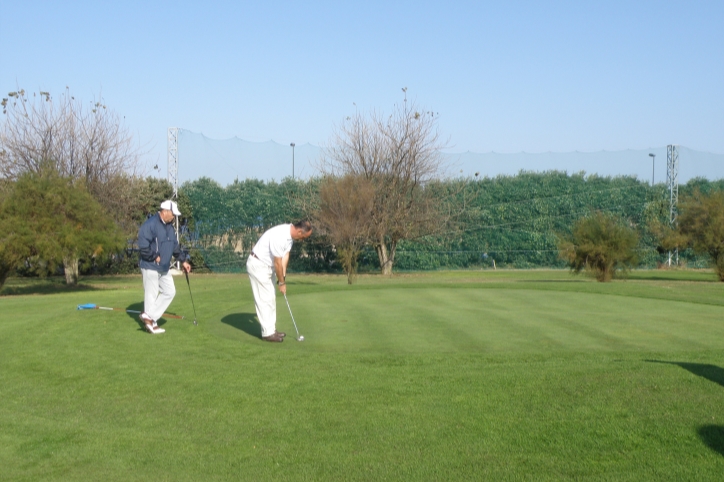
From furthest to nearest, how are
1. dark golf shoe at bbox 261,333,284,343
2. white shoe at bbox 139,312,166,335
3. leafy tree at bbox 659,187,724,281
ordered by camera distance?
leafy tree at bbox 659,187,724,281 < white shoe at bbox 139,312,166,335 < dark golf shoe at bbox 261,333,284,343

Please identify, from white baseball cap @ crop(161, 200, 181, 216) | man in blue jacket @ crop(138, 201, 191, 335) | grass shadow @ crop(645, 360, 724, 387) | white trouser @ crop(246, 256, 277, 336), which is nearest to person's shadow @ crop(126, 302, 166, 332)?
man in blue jacket @ crop(138, 201, 191, 335)

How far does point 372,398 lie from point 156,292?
16.7 ft

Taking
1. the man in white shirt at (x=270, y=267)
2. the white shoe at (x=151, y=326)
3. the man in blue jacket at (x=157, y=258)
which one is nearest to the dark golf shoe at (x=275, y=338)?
the man in white shirt at (x=270, y=267)

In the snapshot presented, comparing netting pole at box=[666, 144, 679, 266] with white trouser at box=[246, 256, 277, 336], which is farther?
netting pole at box=[666, 144, 679, 266]

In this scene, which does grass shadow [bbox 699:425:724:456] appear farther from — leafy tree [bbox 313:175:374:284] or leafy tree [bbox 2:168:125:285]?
leafy tree [bbox 313:175:374:284]

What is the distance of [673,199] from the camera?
3378 cm

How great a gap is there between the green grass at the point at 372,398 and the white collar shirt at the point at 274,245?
105 cm

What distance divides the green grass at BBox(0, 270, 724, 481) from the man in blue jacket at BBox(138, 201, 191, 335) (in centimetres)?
46

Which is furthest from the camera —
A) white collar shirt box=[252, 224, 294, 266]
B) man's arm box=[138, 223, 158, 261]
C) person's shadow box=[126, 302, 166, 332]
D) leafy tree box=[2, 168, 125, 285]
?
leafy tree box=[2, 168, 125, 285]

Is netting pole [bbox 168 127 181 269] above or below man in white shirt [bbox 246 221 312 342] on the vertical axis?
above

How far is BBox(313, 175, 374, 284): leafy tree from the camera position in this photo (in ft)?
88.6

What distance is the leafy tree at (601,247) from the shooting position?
72.0 ft

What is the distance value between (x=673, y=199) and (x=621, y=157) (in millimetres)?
5590

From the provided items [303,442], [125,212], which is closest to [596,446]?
[303,442]
